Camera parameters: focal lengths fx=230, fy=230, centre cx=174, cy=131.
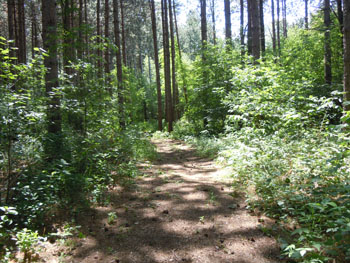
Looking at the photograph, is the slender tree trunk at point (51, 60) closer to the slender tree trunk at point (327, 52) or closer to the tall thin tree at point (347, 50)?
the tall thin tree at point (347, 50)

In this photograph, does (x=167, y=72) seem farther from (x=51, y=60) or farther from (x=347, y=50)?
(x=347, y=50)

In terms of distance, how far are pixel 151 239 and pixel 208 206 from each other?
51.6 inches

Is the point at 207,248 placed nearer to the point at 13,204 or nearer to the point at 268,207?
the point at 268,207

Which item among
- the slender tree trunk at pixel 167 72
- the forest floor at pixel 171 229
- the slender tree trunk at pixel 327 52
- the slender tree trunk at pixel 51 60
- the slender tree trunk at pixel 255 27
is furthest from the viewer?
the slender tree trunk at pixel 167 72

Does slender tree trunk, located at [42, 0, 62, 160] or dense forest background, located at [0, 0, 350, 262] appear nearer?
dense forest background, located at [0, 0, 350, 262]

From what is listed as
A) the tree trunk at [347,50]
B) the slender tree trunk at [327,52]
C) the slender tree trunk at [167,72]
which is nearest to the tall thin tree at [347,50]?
the tree trunk at [347,50]

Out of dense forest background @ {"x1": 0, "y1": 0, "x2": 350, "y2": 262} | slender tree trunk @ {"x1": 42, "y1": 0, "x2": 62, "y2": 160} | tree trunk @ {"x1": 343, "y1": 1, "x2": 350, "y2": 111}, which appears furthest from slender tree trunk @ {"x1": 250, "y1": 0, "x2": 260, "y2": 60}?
slender tree trunk @ {"x1": 42, "y1": 0, "x2": 62, "y2": 160}

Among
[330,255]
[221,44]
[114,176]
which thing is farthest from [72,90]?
[221,44]

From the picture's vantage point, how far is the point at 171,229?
3582 millimetres

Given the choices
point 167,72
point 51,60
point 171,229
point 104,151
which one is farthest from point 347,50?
point 167,72

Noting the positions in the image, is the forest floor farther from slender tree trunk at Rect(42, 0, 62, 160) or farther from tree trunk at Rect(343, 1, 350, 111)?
tree trunk at Rect(343, 1, 350, 111)

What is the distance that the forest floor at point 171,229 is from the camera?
294cm

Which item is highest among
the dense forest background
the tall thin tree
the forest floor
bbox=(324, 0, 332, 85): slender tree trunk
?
bbox=(324, 0, 332, 85): slender tree trunk

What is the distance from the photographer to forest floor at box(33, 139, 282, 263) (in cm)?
294
